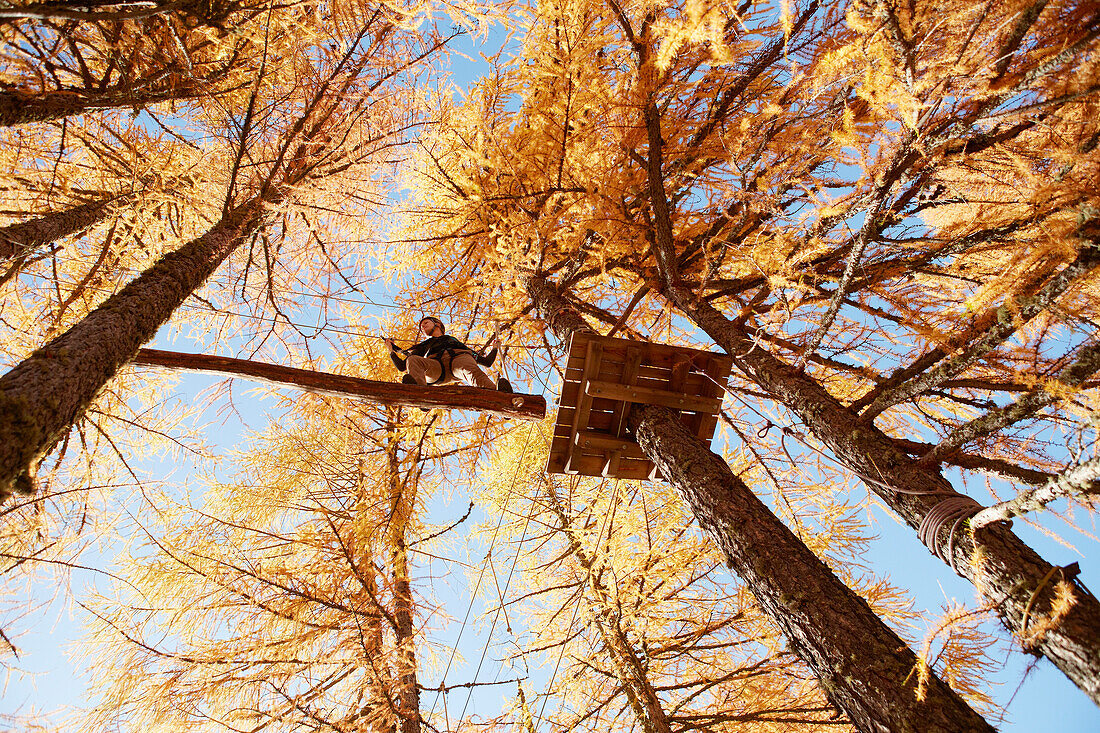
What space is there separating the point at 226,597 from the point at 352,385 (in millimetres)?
2728

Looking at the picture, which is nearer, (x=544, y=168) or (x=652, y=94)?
(x=652, y=94)

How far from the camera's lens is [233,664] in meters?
4.76

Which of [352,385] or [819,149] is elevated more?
[352,385]

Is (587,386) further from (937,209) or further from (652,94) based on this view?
(937,209)

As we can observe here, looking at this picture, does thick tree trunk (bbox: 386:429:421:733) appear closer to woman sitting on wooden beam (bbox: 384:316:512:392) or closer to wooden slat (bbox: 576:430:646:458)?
woman sitting on wooden beam (bbox: 384:316:512:392)

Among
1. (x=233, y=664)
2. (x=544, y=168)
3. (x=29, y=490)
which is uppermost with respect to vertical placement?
(x=544, y=168)

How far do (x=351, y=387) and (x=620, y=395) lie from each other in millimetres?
2062

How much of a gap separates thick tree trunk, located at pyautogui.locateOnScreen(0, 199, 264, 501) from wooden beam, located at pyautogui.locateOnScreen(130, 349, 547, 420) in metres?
0.34

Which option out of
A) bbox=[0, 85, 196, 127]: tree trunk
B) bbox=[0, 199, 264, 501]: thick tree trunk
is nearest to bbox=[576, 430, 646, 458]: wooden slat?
bbox=[0, 199, 264, 501]: thick tree trunk

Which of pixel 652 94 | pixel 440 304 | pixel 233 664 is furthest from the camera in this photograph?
pixel 440 304

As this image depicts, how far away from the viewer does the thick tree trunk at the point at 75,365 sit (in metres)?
2.43

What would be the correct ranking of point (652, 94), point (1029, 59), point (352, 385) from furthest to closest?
1. point (352, 385)
2. point (652, 94)
3. point (1029, 59)

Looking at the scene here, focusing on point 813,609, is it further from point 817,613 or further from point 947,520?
point 947,520

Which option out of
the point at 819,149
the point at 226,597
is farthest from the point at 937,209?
the point at 226,597
